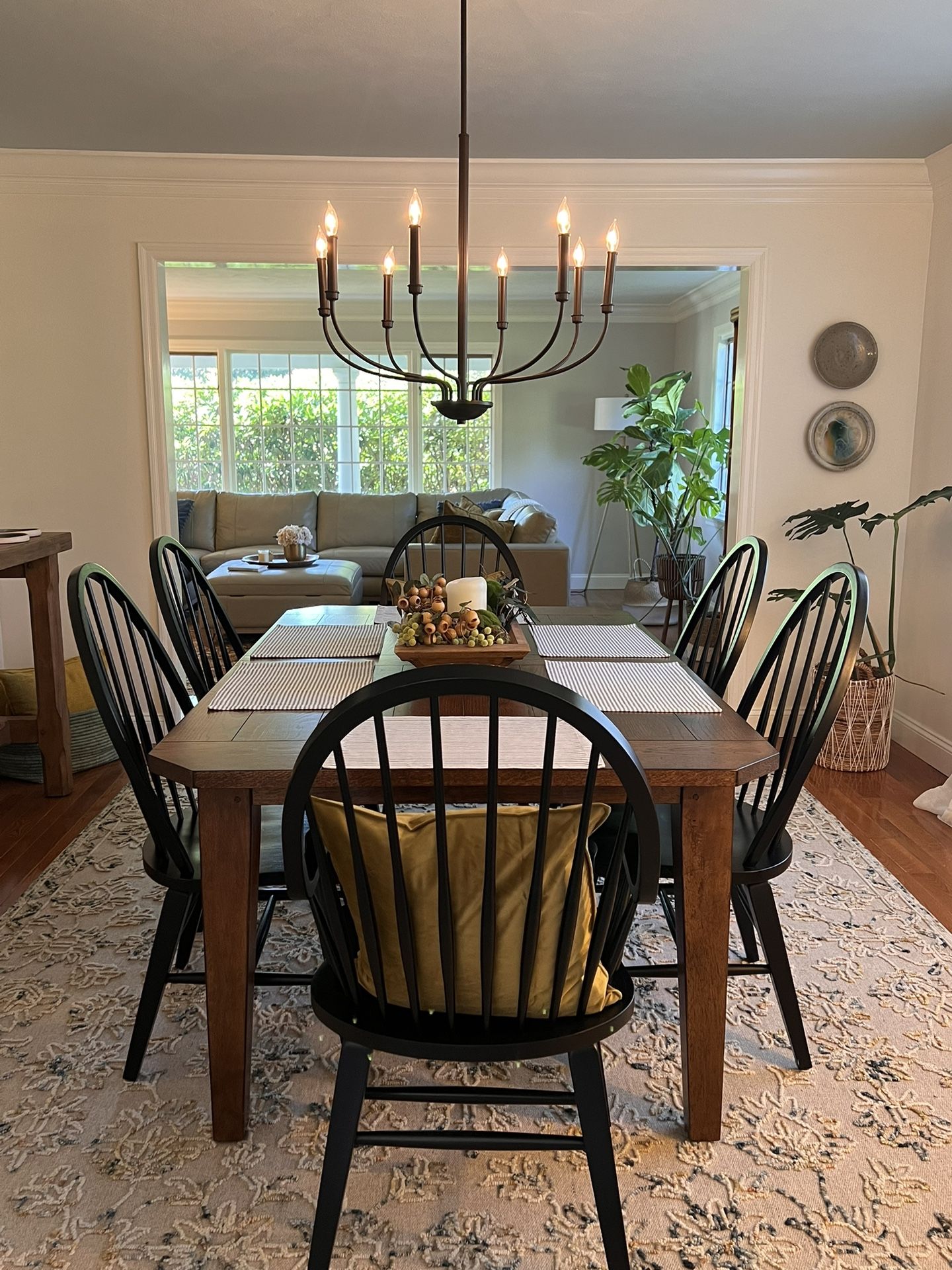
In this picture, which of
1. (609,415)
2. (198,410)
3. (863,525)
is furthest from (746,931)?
(198,410)

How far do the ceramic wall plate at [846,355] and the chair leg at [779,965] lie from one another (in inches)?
114

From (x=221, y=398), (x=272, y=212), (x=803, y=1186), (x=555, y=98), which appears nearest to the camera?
(x=803, y=1186)

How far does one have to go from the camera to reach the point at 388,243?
4137 mm

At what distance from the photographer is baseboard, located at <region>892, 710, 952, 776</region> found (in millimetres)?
3916

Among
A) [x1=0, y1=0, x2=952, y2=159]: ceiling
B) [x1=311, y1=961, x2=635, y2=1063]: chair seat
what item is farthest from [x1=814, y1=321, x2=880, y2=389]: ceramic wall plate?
[x1=311, y1=961, x2=635, y2=1063]: chair seat

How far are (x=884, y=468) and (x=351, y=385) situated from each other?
17.4ft

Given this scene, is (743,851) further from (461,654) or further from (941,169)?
(941,169)

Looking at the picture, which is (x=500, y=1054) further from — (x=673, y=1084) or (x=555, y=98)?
(x=555, y=98)

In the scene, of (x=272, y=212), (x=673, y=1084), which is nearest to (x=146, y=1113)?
(x=673, y=1084)

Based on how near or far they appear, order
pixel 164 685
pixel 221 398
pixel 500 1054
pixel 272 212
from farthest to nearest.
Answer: pixel 221 398 → pixel 164 685 → pixel 272 212 → pixel 500 1054

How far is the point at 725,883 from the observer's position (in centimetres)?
168

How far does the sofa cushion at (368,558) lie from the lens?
289 inches

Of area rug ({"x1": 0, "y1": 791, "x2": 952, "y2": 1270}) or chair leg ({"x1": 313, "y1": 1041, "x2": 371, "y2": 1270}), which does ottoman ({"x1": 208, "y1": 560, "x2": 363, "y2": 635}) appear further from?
chair leg ({"x1": 313, "y1": 1041, "x2": 371, "y2": 1270})

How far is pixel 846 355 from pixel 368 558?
4.04 meters
